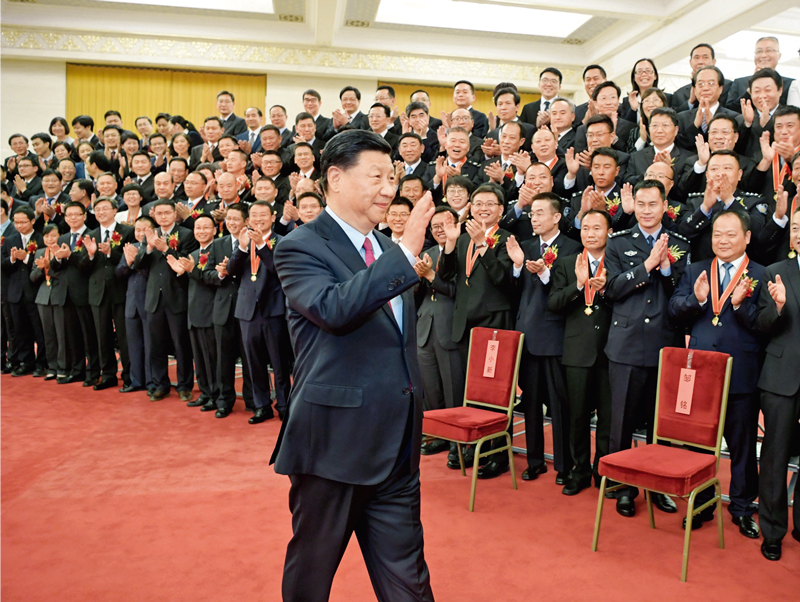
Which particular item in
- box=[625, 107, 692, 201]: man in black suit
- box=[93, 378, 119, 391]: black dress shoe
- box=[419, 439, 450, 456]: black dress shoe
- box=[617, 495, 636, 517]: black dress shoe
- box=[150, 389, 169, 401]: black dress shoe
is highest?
box=[625, 107, 692, 201]: man in black suit

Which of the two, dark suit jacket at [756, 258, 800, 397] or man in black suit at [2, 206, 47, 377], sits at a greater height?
dark suit jacket at [756, 258, 800, 397]

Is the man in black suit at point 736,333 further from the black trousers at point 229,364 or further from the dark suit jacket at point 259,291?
the black trousers at point 229,364

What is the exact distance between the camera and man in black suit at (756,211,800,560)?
275cm

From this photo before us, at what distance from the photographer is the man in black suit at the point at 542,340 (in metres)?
3.64

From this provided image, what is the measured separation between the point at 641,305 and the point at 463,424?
3.57 ft

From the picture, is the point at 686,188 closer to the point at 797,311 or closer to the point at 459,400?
the point at 797,311

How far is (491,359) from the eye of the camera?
143 inches

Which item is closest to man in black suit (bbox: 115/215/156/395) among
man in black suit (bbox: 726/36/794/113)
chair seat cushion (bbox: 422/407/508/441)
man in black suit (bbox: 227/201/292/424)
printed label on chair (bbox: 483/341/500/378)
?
man in black suit (bbox: 227/201/292/424)

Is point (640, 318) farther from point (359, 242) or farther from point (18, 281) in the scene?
point (18, 281)

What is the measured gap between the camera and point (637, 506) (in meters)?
3.29

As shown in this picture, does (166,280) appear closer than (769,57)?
No

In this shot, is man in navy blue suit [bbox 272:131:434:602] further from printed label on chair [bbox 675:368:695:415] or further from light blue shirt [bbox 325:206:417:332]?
printed label on chair [bbox 675:368:695:415]

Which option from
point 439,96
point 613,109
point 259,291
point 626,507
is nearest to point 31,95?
point 439,96

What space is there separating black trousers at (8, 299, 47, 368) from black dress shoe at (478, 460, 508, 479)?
16.6 ft
